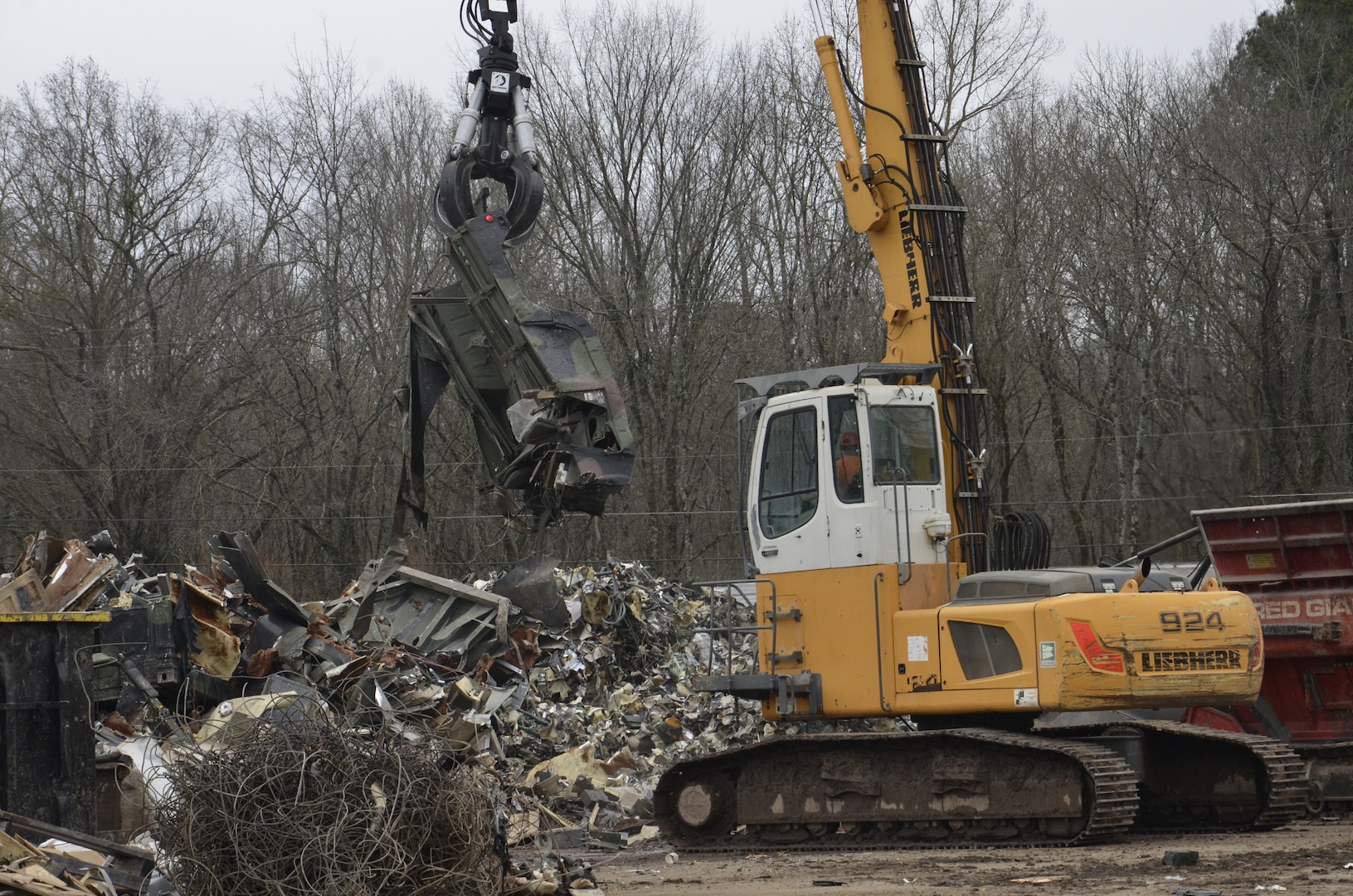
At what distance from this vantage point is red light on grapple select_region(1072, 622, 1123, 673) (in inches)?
343

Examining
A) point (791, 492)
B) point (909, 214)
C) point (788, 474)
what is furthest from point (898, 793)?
point (909, 214)

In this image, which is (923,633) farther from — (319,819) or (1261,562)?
(319,819)

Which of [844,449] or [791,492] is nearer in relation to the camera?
[844,449]

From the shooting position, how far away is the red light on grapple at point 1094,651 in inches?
343

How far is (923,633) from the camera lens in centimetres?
927

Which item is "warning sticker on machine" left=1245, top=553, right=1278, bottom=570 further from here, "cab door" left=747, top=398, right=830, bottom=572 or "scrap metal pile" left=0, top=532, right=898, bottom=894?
"scrap metal pile" left=0, top=532, right=898, bottom=894

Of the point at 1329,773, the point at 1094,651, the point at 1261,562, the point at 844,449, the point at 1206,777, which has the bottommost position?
the point at 1329,773

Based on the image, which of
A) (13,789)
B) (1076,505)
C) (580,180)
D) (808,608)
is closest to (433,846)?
(13,789)

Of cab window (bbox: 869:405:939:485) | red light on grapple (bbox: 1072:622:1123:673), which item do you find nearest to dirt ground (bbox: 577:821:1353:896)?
red light on grapple (bbox: 1072:622:1123:673)

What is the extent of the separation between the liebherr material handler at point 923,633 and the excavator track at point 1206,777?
17 mm

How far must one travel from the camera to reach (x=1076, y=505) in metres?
28.4

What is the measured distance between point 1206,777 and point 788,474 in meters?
3.55

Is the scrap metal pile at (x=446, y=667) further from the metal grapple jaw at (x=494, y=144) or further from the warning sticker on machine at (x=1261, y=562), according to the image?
the warning sticker on machine at (x=1261, y=562)

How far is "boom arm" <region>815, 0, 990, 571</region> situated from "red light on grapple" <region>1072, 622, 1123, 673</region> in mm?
1413
